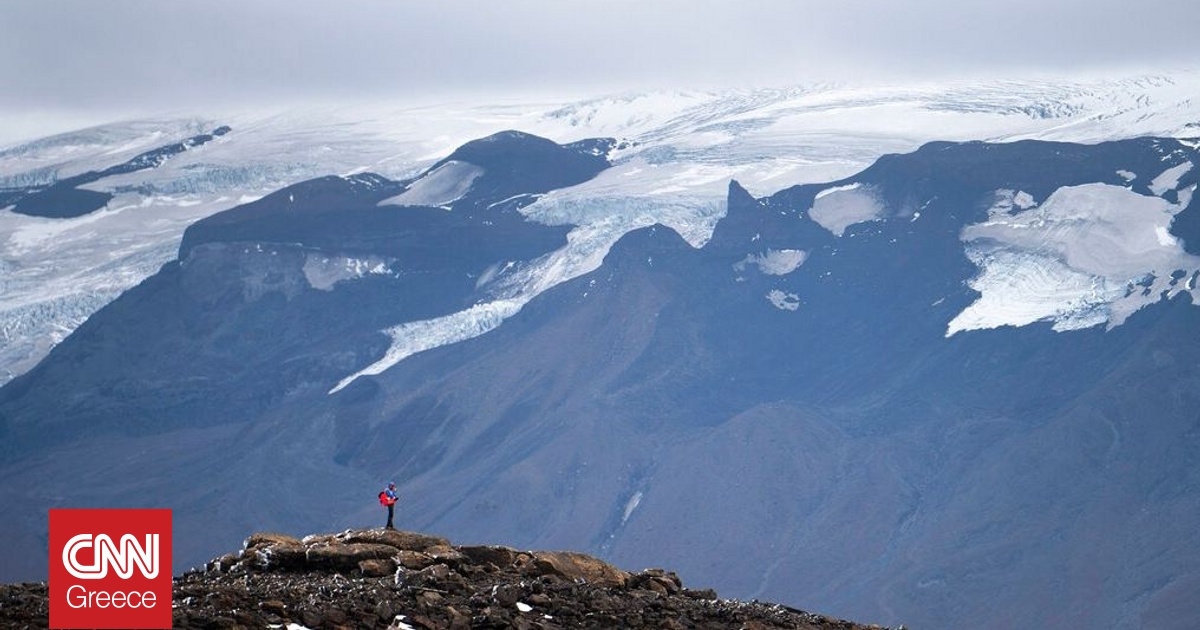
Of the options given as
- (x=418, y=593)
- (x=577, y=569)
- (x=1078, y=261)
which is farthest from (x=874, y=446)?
(x=418, y=593)

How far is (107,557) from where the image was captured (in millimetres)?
39125

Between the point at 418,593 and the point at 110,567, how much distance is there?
786 centimetres

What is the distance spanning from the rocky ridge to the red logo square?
5.60 feet

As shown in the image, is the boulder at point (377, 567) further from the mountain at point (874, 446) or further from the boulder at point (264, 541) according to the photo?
the mountain at point (874, 446)

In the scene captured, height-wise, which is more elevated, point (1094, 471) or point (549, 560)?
point (549, 560)

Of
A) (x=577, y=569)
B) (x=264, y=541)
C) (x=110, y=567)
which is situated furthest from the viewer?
(x=264, y=541)

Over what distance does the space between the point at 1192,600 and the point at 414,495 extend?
63510 mm

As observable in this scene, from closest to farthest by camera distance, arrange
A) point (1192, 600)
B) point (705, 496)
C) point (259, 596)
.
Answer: point (259, 596) < point (1192, 600) < point (705, 496)

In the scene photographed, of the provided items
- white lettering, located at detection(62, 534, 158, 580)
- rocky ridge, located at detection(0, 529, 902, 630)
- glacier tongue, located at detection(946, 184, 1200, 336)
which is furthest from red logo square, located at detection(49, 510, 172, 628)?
glacier tongue, located at detection(946, 184, 1200, 336)

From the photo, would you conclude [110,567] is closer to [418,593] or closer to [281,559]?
[418,593]

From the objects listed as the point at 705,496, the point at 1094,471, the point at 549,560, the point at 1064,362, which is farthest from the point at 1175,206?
the point at 549,560

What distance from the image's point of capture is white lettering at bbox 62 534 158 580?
128 feet

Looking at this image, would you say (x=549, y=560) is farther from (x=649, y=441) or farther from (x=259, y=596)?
(x=649, y=441)

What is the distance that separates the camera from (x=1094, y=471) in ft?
531
